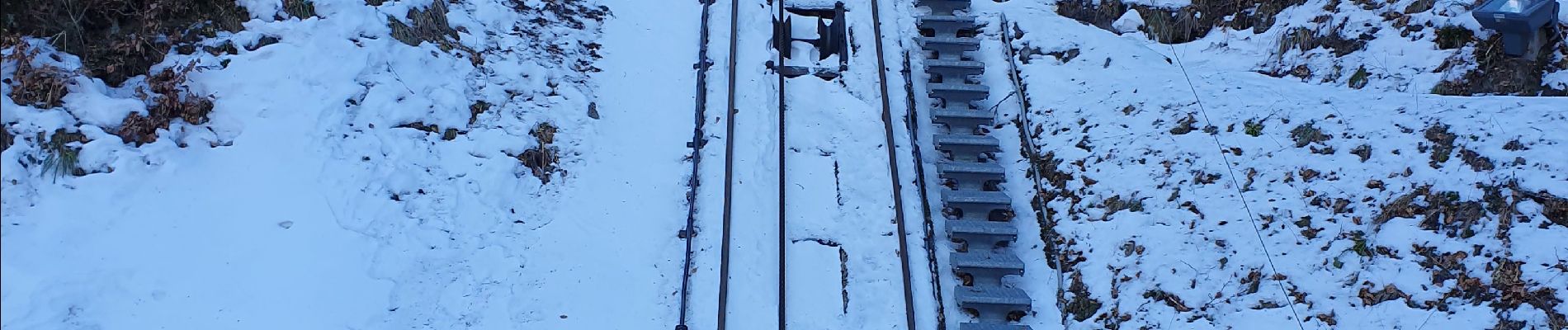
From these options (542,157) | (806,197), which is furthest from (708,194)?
(542,157)

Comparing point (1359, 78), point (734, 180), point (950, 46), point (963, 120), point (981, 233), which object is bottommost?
point (981, 233)

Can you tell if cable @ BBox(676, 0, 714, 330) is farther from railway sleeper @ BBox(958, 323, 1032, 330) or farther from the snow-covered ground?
railway sleeper @ BBox(958, 323, 1032, 330)

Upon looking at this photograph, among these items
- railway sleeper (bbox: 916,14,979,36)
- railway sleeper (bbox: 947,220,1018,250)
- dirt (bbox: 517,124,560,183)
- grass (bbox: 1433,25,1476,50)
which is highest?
grass (bbox: 1433,25,1476,50)

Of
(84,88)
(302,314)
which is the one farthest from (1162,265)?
(84,88)

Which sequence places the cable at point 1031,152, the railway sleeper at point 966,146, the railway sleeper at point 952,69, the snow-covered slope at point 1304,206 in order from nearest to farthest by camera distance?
the snow-covered slope at point 1304,206
the cable at point 1031,152
the railway sleeper at point 966,146
the railway sleeper at point 952,69

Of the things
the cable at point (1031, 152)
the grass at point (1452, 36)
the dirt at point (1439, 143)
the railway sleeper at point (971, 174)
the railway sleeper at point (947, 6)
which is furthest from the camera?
the railway sleeper at point (947, 6)

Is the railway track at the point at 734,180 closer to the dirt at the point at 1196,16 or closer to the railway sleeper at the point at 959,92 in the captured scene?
the railway sleeper at the point at 959,92

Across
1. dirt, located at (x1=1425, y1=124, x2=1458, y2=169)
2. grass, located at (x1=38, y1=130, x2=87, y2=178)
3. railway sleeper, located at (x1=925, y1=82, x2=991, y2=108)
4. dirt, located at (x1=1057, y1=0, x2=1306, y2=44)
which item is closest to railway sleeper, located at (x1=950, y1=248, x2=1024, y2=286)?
railway sleeper, located at (x1=925, y1=82, x2=991, y2=108)

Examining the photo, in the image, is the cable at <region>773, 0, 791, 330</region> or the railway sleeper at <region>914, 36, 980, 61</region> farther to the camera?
the railway sleeper at <region>914, 36, 980, 61</region>

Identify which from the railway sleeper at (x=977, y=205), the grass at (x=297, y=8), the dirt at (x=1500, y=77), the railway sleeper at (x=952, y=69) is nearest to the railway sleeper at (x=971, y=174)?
the railway sleeper at (x=977, y=205)

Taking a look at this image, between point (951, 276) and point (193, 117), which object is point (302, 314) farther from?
point (951, 276)

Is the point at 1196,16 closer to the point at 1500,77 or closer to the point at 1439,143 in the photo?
the point at 1500,77
